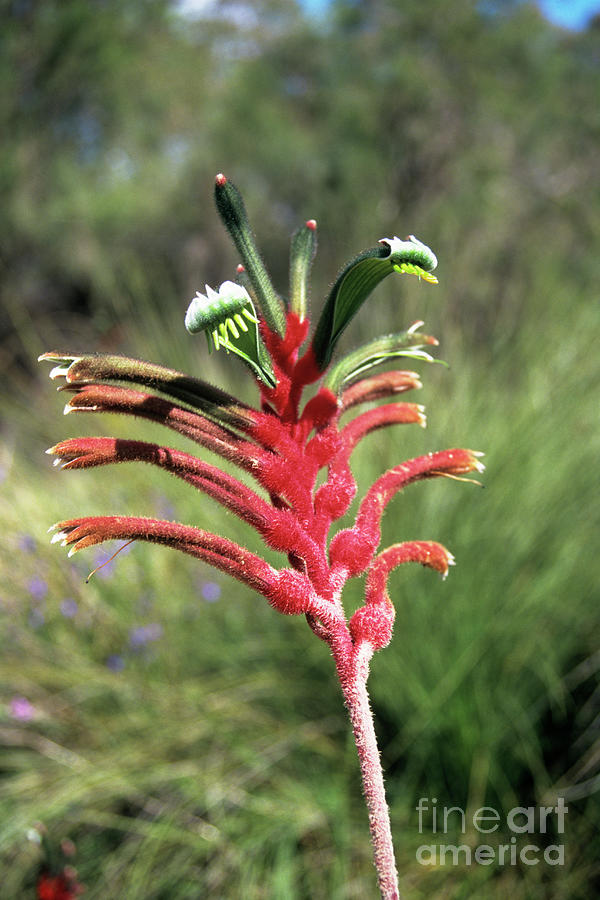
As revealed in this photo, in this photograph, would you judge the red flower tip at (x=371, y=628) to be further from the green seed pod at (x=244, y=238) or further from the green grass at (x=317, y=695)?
the green grass at (x=317, y=695)

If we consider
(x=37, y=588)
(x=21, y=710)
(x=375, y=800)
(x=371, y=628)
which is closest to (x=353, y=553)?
(x=371, y=628)

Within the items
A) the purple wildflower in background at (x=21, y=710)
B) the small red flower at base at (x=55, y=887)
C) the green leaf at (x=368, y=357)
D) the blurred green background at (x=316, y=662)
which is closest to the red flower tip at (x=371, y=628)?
the green leaf at (x=368, y=357)

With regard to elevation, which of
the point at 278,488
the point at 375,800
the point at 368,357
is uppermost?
the point at 368,357

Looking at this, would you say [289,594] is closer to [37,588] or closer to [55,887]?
[55,887]

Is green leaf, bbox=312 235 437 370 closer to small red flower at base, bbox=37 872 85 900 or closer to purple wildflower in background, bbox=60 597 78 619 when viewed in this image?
small red flower at base, bbox=37 872 85 900

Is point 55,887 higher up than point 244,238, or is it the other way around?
point 244,238

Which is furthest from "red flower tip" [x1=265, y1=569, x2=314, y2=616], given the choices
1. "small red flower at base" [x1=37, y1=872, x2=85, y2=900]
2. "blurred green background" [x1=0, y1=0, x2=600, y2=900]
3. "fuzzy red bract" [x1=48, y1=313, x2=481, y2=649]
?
"blurred green background" [x1=0, y1=0, x2=600, y2=900]

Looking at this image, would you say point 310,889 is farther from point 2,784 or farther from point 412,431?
point 412,431
